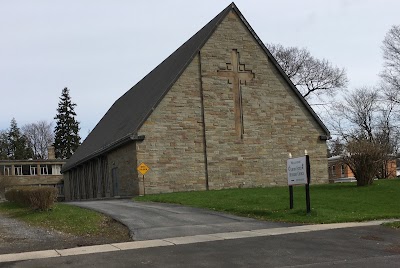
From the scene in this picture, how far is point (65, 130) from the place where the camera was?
87.4 m

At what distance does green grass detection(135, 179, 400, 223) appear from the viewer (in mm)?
15391

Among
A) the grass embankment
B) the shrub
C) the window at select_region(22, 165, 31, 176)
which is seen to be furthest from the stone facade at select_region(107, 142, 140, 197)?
the window at select_region(22, 165, 31, 176)

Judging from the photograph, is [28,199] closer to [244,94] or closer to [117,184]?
[117,184]

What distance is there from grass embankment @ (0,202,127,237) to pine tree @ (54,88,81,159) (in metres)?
71.7

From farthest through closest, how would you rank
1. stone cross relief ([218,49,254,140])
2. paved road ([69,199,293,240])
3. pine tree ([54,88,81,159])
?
pine tree ([54,88,81,159]), stone cross relief ([218,49,254,140]), paved road ([69,199,293,240])

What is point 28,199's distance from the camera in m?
17.6

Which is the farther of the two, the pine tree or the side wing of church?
the pine tree

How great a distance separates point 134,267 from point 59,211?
906 cm

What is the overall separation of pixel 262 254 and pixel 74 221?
7.23 meters

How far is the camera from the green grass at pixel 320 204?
15391 millimetres

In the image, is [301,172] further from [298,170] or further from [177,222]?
[177,222]

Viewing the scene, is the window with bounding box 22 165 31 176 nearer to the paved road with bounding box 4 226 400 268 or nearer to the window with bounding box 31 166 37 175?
the window with bounding box 31 166 37 175

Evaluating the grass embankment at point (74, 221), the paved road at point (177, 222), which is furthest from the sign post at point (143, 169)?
the grass embankment at point (74, 221)

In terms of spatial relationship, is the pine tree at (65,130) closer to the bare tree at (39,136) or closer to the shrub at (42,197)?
the bare tree at (39,136)
